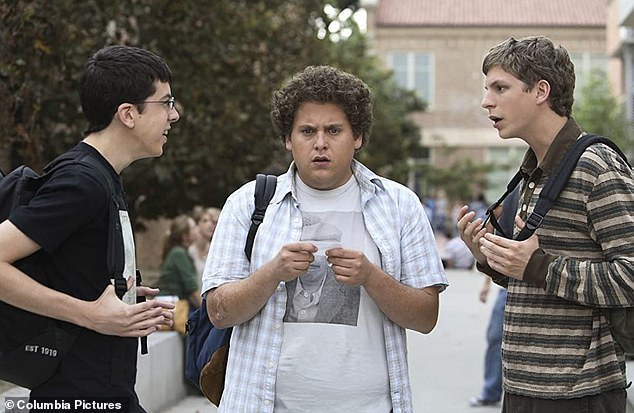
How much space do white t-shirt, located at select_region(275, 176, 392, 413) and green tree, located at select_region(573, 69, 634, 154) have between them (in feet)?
87.3

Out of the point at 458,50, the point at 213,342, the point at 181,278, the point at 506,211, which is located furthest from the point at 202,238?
the point at 458,50

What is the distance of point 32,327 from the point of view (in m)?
3.43

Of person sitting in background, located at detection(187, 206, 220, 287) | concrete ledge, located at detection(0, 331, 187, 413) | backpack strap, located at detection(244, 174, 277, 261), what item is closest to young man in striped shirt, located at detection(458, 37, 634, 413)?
backpack strap, located at detection(244, 174, 277, 261)

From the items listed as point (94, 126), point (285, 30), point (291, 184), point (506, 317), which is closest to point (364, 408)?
point (506, 317)

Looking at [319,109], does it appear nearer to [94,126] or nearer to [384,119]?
[94,126]

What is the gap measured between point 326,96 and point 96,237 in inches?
39.6

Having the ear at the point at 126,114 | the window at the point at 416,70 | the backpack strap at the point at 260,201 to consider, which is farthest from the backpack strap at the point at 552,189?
the window at the point at 416,70

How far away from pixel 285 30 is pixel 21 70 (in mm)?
5787

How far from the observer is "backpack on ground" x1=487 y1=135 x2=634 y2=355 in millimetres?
3723

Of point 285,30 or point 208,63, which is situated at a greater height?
point 285,30

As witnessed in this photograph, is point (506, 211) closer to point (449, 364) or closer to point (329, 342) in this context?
point (329, 342)

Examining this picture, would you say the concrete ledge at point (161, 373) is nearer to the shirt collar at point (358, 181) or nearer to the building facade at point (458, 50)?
the shirt collar at point (358, 181)

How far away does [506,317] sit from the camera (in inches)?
155

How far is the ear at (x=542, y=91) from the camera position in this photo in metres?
3.92
